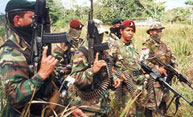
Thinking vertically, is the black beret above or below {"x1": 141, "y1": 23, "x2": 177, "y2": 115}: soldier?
above

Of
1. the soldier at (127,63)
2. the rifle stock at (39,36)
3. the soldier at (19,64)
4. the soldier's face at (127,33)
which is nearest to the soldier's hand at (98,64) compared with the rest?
the rifle stock at (39,36)

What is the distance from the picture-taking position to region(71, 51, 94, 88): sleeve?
2.13 meters

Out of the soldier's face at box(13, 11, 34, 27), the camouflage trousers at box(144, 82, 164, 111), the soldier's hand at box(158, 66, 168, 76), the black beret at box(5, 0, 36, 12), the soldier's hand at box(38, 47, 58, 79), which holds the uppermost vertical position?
the black beret at box(5, 0, 36, 12)

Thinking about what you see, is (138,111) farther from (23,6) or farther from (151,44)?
(23,6)

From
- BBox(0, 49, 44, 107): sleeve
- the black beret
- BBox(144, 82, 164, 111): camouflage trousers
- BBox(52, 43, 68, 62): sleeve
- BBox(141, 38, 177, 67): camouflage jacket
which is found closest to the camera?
BBox(0, 49, 44, 107): sleeve

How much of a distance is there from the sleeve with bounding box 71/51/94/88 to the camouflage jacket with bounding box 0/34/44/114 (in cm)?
79

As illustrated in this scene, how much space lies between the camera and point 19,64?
1.39 m

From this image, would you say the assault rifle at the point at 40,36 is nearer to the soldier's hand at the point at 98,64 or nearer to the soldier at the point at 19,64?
the soldier at the point at 19,64

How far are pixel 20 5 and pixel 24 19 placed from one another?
11cm

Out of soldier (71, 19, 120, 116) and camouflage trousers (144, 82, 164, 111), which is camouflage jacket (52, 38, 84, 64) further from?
camouflage trousers (144, 82, 164, 111)

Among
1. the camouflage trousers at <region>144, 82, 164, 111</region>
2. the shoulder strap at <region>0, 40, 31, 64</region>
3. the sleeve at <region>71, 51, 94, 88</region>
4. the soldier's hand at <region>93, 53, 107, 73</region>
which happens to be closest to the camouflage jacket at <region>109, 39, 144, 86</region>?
the camouflage trousers at <region>144, 82, 164, 111</region>

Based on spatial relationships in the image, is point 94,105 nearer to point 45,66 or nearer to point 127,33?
point 45,66

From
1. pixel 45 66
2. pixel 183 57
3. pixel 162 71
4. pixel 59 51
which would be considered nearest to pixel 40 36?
pixel 45 66

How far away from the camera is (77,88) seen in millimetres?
2314
